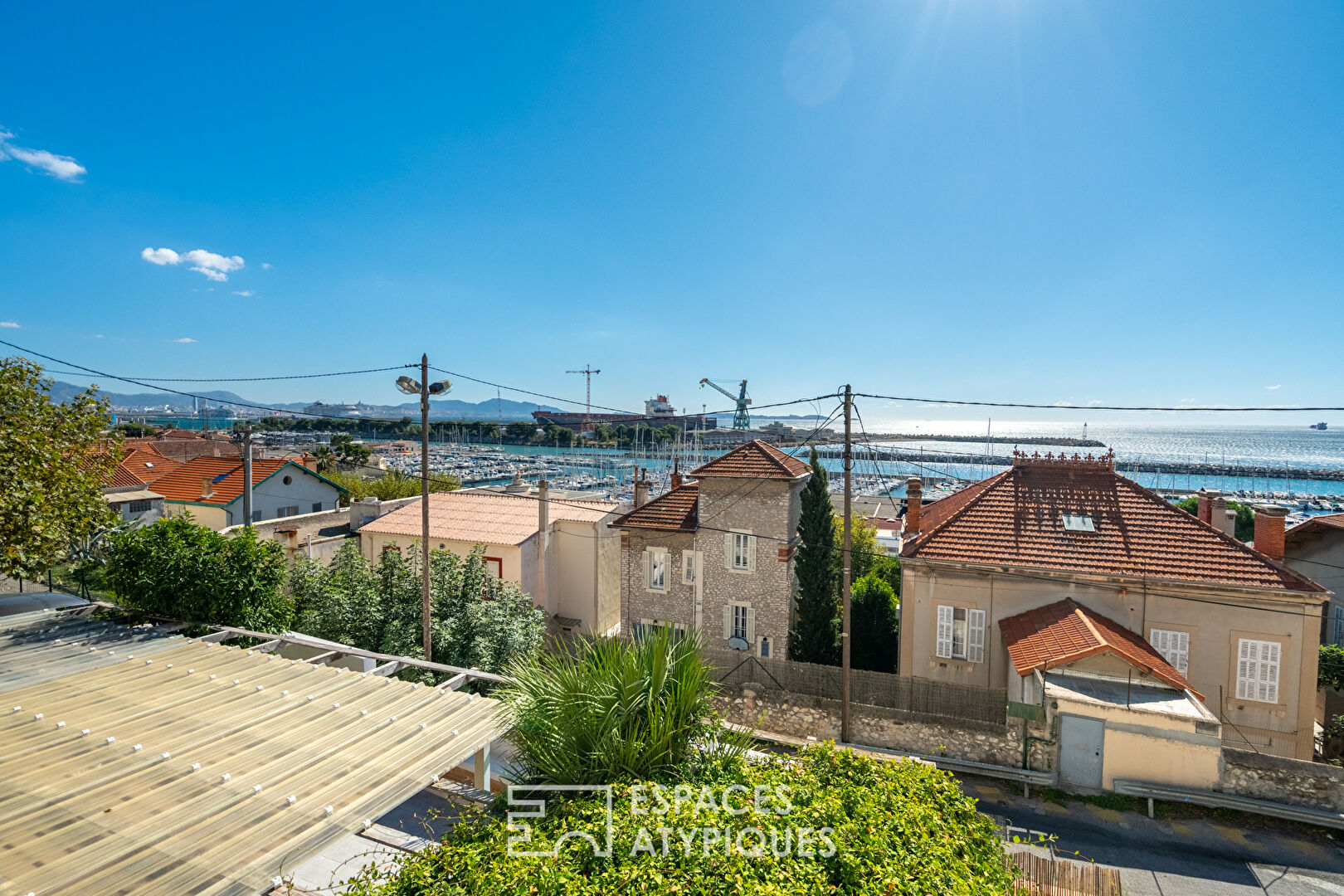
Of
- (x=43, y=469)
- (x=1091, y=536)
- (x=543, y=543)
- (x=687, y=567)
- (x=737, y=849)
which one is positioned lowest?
(x=687, y=567)

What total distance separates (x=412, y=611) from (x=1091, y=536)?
60.3 ft

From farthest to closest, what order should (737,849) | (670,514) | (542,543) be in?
(542,543)
(670,514)
(737,849)

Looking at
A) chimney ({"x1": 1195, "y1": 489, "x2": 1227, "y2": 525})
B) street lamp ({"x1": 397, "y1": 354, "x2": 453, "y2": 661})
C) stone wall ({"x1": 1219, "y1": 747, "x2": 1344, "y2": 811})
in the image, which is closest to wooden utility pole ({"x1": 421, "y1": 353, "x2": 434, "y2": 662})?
street lamp ({"x1": 397, "y1": 354, "x2": 453, "y2": 661})

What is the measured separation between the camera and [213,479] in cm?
2967

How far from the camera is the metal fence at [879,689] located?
48.3 feet

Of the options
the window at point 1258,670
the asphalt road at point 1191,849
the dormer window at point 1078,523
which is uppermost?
the dormer window at point 1078,523

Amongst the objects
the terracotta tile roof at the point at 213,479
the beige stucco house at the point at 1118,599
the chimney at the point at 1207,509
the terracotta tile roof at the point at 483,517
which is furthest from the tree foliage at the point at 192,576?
the chimney at the point at 1207,509

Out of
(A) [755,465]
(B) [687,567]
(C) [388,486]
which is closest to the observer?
(A) [755,465]

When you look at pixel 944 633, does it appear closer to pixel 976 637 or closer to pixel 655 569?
pixel 976 637

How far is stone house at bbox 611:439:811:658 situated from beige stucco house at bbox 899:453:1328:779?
14.7 ft

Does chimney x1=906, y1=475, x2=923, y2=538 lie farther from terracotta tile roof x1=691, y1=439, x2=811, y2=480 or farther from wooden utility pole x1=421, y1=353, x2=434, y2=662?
wooden utility pole x1=421, y1=353, x2=434, y2=662

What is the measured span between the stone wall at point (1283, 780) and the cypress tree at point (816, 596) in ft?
31.1

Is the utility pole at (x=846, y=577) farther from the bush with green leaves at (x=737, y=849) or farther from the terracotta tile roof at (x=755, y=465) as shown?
the bush with green leaves at (x=737, y=849)

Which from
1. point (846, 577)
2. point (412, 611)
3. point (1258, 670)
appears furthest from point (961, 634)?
point (412, 611)
